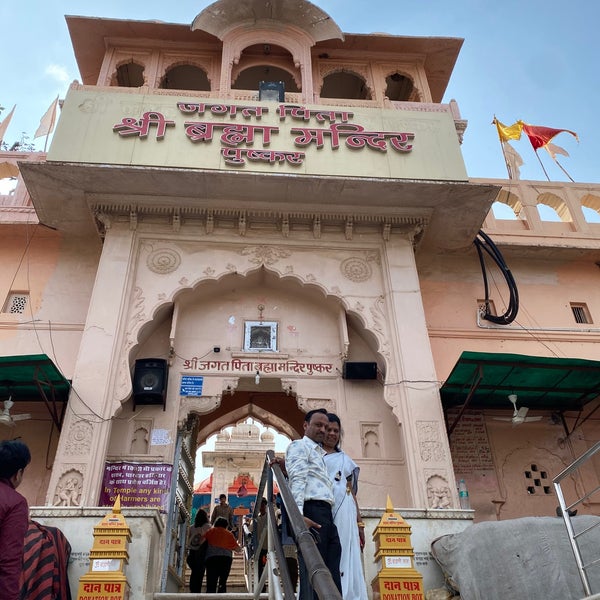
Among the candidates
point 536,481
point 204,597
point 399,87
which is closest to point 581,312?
point 536,481

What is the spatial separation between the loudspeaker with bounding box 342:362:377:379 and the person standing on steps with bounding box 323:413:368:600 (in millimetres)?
4648

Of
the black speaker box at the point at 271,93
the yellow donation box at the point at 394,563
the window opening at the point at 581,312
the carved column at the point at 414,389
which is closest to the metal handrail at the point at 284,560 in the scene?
the yellow donation box at the point at 394,563

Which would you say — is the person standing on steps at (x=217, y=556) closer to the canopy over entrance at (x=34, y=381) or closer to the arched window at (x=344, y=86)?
the canopy over entrance at (x=34, y=381)

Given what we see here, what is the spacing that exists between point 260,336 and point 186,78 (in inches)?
265

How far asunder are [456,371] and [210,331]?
3.79 metres

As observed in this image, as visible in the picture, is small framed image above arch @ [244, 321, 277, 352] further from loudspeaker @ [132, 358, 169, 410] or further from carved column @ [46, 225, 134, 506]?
carved column @ [46, 225, 134, 506]

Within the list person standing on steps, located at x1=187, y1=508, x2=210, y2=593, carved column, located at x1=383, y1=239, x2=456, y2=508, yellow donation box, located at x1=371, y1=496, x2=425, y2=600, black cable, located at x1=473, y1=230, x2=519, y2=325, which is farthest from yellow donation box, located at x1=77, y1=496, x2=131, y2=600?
black cable, located at x1=473, y1=230, x2=519, y2=325

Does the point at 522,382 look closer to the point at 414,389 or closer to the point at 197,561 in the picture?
the point at 414,389

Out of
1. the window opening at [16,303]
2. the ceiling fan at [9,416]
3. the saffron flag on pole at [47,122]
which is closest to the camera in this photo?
the ceiling fan at [9,416]

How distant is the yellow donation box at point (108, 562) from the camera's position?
15.9 ft

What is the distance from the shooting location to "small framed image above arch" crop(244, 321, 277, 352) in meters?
8.79

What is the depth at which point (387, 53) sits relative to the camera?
12.1m

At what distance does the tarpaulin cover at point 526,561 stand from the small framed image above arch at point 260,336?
459 centimetres

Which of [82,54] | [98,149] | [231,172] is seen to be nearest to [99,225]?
[98,149]
